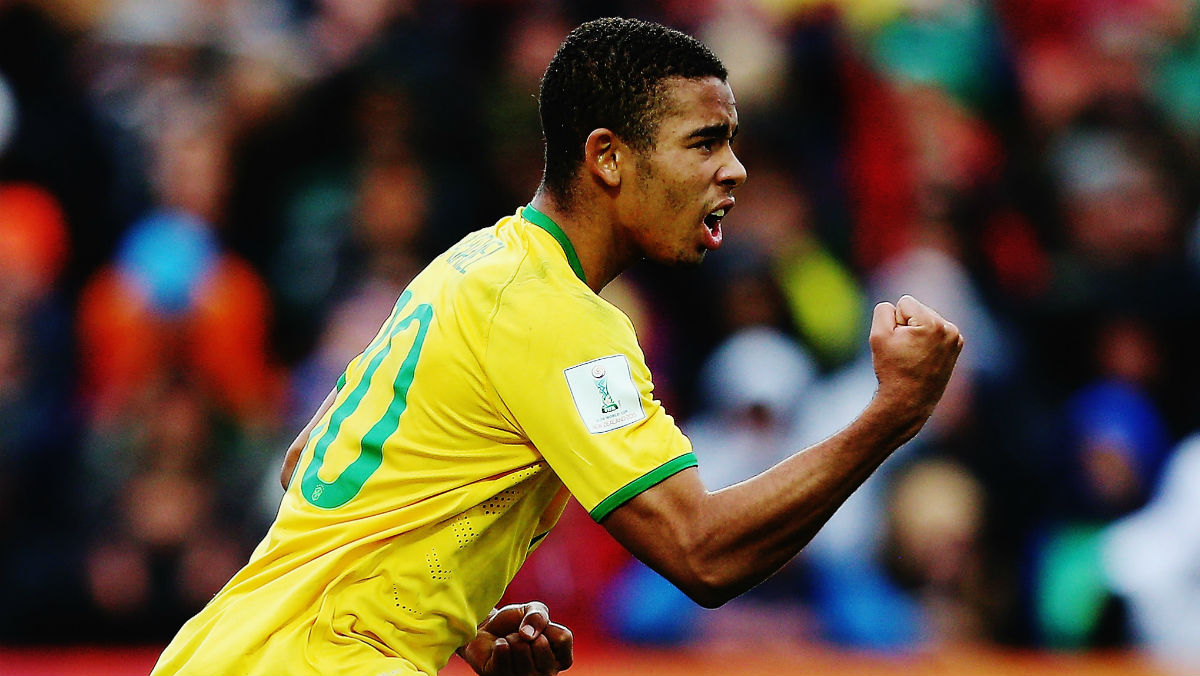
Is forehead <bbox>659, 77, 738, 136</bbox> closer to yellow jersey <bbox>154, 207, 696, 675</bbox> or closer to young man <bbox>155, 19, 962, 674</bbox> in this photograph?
young man <bbox>155, 19, 962, 674</bbox>

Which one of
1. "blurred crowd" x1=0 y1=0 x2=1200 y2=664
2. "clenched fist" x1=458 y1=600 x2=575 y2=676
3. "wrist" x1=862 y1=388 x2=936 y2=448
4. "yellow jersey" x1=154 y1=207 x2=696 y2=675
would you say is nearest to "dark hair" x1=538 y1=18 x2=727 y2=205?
"yellow jersey" x1=154 y1=207 x2=696 y2=675

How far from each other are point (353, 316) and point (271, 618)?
14.0 feet

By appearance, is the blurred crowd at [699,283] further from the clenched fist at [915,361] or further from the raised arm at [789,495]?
the clenched fist at [915,361]

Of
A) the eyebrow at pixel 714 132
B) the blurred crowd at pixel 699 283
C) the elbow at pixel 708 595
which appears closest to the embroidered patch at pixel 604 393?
the elbow at pixel 708 595

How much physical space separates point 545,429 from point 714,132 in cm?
79

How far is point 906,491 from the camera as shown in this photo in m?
7.39

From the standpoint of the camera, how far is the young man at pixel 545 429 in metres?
3.11

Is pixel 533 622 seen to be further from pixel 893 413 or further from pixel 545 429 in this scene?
pixel 893 413

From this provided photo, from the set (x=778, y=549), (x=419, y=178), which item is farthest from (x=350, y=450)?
(x=419, y=178)

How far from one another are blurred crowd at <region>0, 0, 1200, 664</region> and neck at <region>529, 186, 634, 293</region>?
12.6 ft

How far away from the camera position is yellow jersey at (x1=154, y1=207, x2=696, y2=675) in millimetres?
3174

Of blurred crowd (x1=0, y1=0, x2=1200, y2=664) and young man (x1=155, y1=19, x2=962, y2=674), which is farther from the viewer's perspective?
blurred crowd (x1=0, y1=0, x2=1200, y2=664)

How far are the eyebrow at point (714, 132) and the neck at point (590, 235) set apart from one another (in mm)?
271

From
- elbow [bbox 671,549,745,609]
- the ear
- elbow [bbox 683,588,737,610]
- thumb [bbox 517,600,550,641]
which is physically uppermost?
the ear
